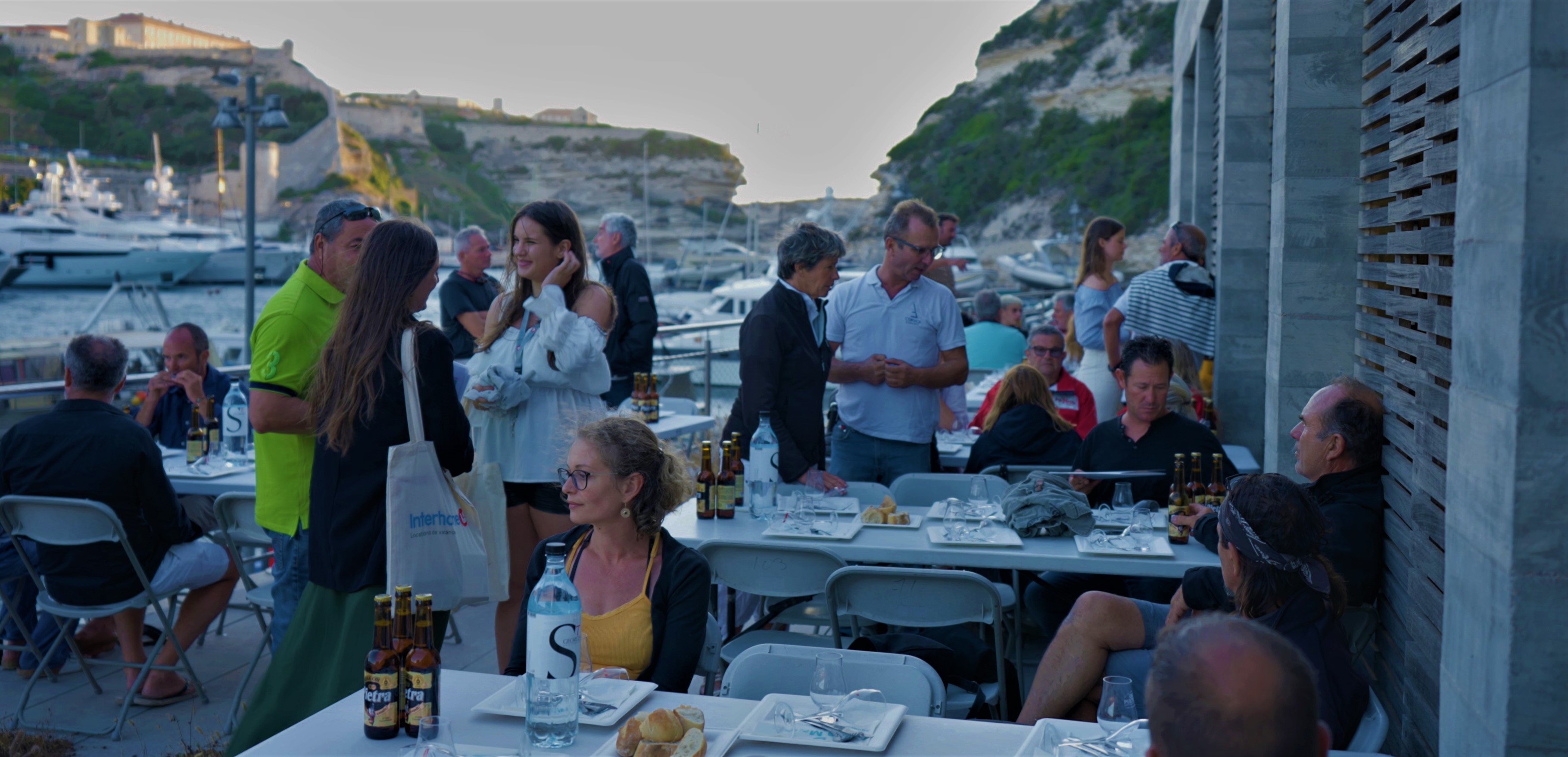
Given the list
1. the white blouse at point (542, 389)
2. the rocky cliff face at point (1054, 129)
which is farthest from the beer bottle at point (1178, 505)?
the rocky cliff face at point (1054, 129)

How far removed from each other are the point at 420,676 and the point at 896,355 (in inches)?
124

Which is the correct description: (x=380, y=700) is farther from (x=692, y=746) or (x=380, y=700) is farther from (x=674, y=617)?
(x=674, y=617)

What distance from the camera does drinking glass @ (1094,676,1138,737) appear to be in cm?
206

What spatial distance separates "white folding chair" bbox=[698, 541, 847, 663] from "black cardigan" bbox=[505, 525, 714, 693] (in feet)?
2.26

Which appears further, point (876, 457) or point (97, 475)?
point (876, 457)

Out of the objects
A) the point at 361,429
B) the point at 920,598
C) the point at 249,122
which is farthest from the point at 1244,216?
the point at 249,122

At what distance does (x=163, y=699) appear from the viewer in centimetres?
427

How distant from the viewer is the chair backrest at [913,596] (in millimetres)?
3160

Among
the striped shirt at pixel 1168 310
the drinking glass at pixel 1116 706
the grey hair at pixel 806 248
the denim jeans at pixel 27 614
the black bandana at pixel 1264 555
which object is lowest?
the denim jeans at pixel 27 614

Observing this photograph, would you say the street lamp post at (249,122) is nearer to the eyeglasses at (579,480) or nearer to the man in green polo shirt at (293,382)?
the man in green polo shirt at (293,382)

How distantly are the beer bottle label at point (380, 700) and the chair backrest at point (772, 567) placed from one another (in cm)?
142

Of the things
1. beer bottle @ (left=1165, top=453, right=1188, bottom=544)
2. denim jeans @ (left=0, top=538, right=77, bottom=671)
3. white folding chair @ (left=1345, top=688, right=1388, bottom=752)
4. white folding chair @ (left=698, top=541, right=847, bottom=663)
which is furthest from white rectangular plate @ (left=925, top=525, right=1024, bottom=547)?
denim jeans @ (left=0, top=538, right=77, bottom=671)

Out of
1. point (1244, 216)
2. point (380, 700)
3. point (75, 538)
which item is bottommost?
point (75, 538)

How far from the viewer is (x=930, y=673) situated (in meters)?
2.48
